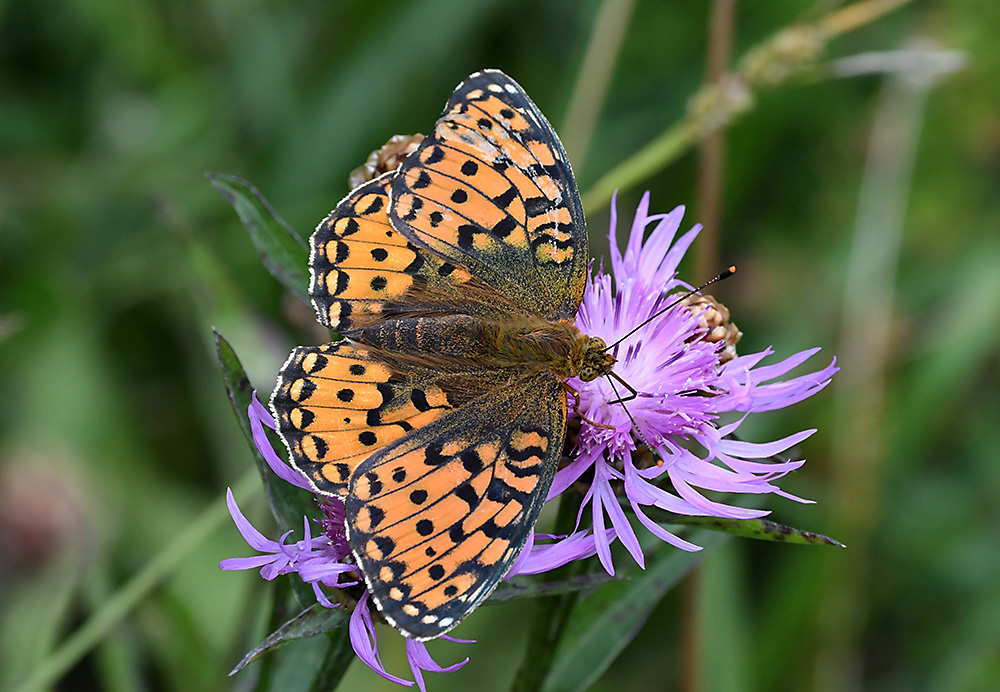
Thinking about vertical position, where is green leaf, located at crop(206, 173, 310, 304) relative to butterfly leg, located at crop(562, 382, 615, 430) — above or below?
above

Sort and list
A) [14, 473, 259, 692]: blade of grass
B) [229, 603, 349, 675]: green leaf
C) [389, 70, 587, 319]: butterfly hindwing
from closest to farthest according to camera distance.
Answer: [229, 603, 349, 675]: green leaf < [389, 70, 587, 319]: butterfly hindwing < [14, 473, 259, 692]: blade of grass

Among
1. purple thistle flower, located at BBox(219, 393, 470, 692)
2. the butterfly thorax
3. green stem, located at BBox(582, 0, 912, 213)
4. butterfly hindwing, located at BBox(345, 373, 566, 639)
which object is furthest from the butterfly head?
green stem, located at BBox(582, 0, 912, 213)

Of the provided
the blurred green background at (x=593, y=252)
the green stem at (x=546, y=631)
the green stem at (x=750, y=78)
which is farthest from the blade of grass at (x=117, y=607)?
the green stem at (x=750, y=78)

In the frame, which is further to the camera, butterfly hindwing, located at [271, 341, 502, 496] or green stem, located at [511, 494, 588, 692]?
green stem, located at [511, 494, 588, 692]

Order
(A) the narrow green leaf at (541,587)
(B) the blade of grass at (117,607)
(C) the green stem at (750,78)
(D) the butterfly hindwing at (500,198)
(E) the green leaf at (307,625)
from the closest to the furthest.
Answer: (E) the green leaf at (307,625), (A) the narrow green leaf at (541,587), (D) the butterfly hindwing at (500,198), (B) the blade of grass at (117,607), (C) the green stem at (750,78)

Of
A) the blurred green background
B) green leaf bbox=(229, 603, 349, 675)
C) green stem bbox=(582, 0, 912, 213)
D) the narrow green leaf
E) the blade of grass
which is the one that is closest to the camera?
green leaf bbox=(229, 603, 349, 675)

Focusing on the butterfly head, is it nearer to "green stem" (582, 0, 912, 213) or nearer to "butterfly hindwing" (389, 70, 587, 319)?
"butterfly hindwing" (389, 70, 587, 319)

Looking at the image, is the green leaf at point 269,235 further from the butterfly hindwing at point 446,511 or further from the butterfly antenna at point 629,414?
the butterfly antenna at point 629,414

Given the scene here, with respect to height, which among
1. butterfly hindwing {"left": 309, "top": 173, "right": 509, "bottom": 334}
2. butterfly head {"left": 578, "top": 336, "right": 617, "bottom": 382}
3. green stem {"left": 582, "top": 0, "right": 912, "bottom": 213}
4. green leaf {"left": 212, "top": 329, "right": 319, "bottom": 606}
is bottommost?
green leaf {"left": 212, "top": 329, "right": 319, "bottom": 606}
